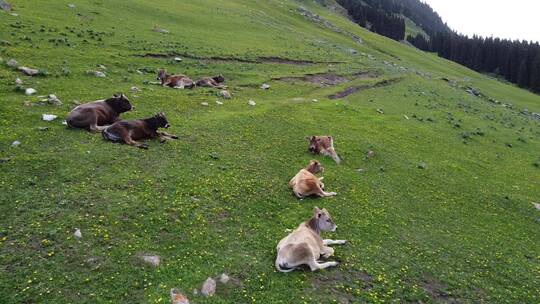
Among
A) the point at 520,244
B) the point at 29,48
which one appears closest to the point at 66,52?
the point at 29,48

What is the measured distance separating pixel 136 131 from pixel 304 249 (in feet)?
32.1

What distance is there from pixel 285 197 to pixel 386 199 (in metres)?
4.77

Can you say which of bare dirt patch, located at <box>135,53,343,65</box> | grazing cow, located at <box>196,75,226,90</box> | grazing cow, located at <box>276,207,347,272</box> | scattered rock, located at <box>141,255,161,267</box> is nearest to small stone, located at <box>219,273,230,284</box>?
grazing cow, located at <box>276,207,347,272</box>

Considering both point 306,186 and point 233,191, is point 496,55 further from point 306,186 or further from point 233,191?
point 233,191

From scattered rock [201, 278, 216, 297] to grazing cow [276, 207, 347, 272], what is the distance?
1.85m

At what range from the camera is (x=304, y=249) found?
1185 cm

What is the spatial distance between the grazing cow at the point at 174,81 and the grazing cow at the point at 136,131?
10.8 metres

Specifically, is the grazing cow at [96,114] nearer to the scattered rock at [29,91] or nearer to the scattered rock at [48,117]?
the scattered rock at [48,117]

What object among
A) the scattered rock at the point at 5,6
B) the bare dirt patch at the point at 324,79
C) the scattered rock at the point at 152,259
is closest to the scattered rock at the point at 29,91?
the scattered rock at the point at 152,259

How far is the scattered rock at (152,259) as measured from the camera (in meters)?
10.9

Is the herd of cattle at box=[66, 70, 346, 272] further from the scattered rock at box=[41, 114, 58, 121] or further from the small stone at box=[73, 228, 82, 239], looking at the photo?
the small stone at box=[73, 228, 82, 239]

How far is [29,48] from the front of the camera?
2934 cm

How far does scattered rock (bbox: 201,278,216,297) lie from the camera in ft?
33.9

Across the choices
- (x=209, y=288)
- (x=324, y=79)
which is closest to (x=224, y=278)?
(x=209, y=288)
